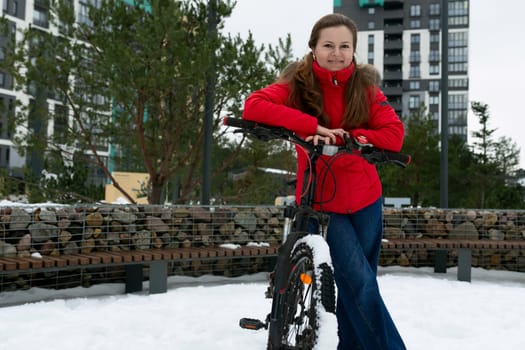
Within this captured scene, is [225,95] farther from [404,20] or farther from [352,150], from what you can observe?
[404,20]

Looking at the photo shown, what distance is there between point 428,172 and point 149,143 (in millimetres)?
11977

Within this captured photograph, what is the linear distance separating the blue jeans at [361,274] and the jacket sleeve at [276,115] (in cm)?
51

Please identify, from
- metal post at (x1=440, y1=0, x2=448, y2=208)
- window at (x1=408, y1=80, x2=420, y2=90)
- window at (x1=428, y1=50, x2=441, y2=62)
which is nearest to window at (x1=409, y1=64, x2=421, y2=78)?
window at (x1=408, y1=80, x2=420, y2=90)

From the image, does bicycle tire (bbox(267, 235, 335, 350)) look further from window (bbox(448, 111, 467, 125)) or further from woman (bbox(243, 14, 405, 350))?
window (bbox(448, 111, 467, 125))

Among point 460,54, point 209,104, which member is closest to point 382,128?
point 209,104

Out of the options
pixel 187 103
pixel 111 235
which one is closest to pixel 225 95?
pixel 187 103

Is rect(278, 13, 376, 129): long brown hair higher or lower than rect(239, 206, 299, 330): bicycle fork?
higher

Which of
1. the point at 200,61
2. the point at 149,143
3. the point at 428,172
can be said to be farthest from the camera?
the point at 428,172

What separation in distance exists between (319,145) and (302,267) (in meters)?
0.56

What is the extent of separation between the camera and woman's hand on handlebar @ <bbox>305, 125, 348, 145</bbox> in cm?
221

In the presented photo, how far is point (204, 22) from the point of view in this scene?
791 cm

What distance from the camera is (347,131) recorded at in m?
2.42

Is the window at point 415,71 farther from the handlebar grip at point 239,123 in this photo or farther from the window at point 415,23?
the handlebar grip at point 239,123

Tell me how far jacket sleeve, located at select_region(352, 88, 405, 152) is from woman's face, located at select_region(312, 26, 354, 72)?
0.26 metres
